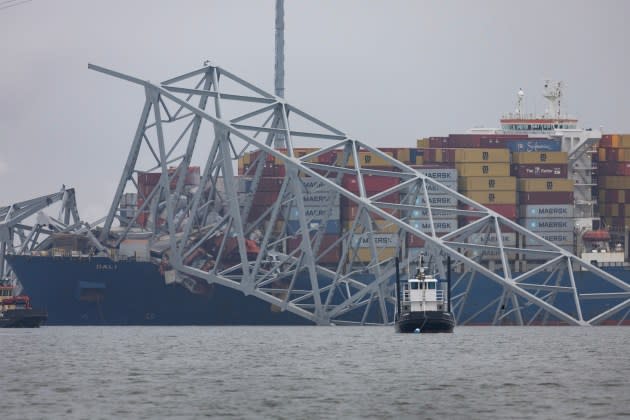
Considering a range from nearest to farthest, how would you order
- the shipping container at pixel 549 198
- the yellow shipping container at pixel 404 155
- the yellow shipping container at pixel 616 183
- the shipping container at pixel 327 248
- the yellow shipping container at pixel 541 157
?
the shipping container at pixel 327 248, the shipping container at pixel 549 198, the yellow shipping container at pixel 541 157, the yellow shipping container at pixel 404 155, the yellow shipping container at pixel 616 183

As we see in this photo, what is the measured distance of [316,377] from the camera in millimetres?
65750

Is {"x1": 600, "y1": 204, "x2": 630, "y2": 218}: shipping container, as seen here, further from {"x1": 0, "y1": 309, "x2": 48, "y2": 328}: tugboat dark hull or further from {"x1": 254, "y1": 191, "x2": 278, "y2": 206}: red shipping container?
{"x1": 0, "y1": 309, "x2": 48, "y2": 328}: tugboat dark hull

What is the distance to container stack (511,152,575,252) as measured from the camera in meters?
132

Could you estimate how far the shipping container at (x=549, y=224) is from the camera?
5167 inches

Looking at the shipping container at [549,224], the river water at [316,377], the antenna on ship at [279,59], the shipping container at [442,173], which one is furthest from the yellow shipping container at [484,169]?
the river water at [316,377]

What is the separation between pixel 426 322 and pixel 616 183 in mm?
43355

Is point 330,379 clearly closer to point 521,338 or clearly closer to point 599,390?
point 599,390

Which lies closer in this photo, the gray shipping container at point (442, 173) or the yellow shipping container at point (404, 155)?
the gray shipping container at point (442, 173)

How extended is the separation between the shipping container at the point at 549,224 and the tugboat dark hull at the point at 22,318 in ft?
125

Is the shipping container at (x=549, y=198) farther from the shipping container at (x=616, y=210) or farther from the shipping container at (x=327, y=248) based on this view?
the shipping container at (x=327, y=248)

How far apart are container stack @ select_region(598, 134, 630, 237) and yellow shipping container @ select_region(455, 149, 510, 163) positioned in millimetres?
11205

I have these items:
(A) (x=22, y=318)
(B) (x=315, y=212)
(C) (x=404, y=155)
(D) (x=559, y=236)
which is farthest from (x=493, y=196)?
(A) (x=22, y=318)

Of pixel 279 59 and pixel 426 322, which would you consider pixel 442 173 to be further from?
pixel 426 322

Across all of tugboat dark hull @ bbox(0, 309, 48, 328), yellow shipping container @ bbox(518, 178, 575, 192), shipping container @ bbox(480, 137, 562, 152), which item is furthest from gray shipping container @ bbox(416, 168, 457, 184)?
tugboat dark hull @ bbox(0, 309, 48, 328)
